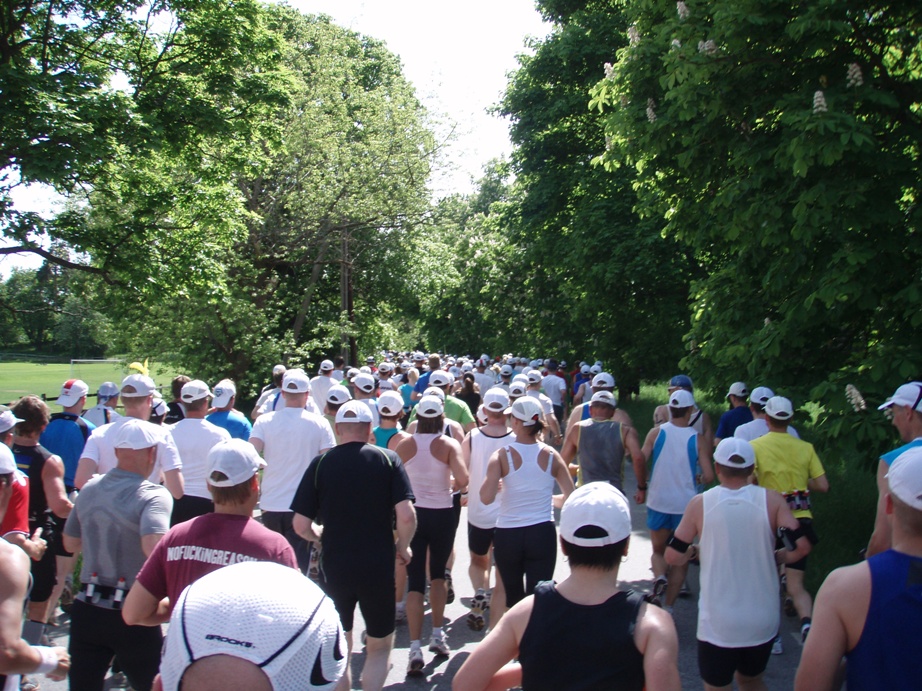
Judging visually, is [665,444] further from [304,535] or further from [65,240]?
[65,240]

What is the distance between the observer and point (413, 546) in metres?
6.66

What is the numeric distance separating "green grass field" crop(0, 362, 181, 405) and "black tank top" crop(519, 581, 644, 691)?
92.0ft

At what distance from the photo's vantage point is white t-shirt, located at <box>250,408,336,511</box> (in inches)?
268

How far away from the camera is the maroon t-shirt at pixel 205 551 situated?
3.62 m

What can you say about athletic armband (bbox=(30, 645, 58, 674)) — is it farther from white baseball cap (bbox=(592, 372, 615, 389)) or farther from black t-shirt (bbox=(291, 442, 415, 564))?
white baseball cap (bbox=(592, 372, 615, 389))

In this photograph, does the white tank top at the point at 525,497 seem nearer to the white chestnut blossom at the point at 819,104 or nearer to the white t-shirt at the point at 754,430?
the white t-shirt at the point at 754,430

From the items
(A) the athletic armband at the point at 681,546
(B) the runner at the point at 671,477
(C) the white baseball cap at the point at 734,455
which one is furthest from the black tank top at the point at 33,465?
(B) the runner at the point at 671,477

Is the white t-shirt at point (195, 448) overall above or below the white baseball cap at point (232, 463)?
below

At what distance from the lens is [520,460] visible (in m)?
6.11

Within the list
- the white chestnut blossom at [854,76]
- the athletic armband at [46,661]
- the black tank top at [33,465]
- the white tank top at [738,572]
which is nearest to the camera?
the athletic armband at [46,661]

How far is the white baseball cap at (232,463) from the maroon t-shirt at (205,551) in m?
0.16

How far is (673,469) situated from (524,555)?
1912 mm

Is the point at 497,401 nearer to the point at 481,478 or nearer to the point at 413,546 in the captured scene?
the point at 481,478

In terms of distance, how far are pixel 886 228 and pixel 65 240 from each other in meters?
14.4
